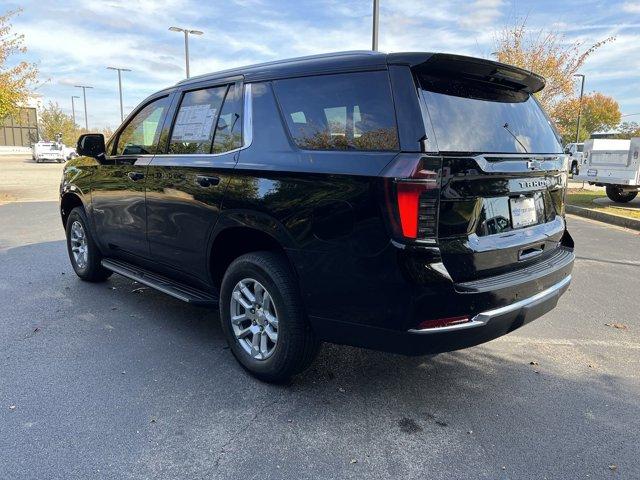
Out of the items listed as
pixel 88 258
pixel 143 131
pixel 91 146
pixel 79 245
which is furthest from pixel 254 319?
pixel 79 245

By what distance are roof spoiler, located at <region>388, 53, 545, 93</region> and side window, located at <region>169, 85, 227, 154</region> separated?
156cm

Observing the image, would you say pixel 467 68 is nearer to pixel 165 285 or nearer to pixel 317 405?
pixel 317 405

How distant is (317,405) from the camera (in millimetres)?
3090

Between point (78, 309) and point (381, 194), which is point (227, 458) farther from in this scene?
point (78, 309)

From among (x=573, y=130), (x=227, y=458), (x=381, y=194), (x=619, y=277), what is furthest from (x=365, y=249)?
(x=573, y=130)

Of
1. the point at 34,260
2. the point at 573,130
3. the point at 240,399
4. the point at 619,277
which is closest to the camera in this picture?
the point at 240,399

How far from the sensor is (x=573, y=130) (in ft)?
177

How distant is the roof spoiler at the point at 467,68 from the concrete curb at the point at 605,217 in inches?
301

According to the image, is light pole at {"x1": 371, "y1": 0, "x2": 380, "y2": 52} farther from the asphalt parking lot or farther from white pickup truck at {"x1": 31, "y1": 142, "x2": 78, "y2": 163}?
white pickup truck at {"x1": 31, "y1": 142, "x2": 78, "y2": 163}

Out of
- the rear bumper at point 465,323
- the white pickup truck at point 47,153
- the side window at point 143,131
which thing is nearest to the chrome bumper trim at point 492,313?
the rear bumper at point 465,323

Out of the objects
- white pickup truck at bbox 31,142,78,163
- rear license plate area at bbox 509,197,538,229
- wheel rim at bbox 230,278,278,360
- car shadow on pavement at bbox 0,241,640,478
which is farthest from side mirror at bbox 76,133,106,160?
white pickup truck at bbox 31,142,78,163

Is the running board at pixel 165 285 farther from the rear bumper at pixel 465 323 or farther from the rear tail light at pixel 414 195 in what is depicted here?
the rear tail light at pixel 414 195

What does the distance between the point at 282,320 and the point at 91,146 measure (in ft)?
10.2

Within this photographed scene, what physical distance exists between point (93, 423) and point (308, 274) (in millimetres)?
1474
